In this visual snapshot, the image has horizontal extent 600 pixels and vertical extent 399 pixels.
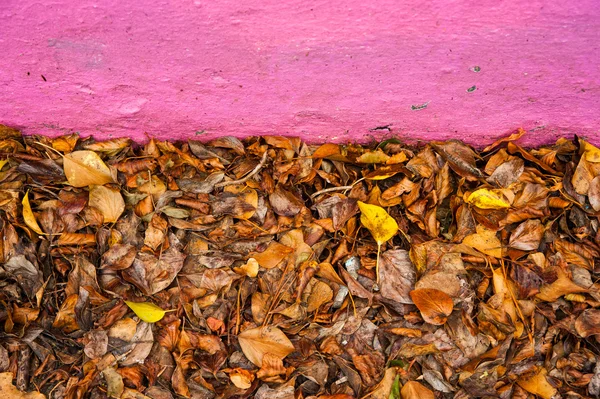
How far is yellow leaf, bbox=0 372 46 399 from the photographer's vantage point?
1.12m

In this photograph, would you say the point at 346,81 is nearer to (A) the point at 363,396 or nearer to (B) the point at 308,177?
(B) the point at 308,177

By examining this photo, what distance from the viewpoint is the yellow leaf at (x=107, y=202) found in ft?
3.96

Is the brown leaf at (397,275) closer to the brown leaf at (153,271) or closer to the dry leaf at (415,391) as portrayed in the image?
the dry leaf at (415,391)

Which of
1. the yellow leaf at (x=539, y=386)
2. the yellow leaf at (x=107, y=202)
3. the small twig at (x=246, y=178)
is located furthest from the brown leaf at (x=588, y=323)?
the yellow leaf at (x=107, y=202)

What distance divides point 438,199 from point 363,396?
1.62ft

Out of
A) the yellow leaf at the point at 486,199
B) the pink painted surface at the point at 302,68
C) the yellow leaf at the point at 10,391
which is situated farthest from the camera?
the yellow leaf at the point at 486,199

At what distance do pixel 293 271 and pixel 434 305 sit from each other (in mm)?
330

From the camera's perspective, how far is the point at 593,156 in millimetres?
1243

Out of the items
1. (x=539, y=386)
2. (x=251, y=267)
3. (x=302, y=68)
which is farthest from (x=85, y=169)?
(x=539, y=386)

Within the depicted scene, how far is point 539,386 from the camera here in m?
1.18

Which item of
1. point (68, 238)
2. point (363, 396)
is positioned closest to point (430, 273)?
point (363, 396)

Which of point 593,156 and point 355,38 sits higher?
point 355,38

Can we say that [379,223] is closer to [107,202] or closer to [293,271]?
[293,271]

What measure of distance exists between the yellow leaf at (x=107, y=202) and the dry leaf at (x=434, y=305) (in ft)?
2.35
